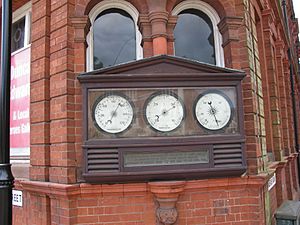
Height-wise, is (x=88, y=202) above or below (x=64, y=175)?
below

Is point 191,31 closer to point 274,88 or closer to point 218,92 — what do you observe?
point 218,92

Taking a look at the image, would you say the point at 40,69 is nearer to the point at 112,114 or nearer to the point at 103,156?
the point at 112,114

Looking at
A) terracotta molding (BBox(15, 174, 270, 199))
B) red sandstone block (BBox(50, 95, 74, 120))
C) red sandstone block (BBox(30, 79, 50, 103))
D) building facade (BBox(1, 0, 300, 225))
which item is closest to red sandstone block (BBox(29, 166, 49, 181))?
building facade (BBox(1, 0, 300, 225))

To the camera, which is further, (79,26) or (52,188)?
(79,26)

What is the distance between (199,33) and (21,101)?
9.86ft

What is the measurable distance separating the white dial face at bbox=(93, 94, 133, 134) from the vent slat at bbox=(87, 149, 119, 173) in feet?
0.84

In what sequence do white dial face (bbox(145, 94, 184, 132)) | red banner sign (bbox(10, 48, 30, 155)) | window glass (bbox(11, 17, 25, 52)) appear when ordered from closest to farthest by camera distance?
white dial face (bbox(145, 94, 184, 132)), red banner sign (bbox(10, 48, 30, 155)), window glass (bbox(11, 17, 25, 52))

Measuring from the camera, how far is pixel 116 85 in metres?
3.80

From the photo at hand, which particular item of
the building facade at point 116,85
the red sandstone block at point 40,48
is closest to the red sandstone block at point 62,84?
the building facade at point 116,85

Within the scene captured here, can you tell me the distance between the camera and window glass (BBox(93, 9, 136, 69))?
4.42 m

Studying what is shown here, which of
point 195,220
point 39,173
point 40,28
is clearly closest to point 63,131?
point 39,173

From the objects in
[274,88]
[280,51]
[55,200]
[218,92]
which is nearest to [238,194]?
[218,92]

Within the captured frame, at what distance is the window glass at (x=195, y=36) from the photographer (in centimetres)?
461

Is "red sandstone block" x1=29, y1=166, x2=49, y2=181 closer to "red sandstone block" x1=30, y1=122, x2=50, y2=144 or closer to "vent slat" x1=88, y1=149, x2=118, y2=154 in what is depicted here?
"red sandstone block" x1=30, y1=122, x2=50, y2=144
